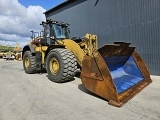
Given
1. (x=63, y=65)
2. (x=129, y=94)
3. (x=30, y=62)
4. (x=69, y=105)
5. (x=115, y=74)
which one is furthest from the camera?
(x=30, y=62)

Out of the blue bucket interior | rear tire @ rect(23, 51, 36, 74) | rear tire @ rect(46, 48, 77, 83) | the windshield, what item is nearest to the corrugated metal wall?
the blue bucket interior

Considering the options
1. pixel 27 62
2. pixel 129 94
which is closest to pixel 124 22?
pixel 27 62

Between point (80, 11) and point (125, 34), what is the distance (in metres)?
4.83

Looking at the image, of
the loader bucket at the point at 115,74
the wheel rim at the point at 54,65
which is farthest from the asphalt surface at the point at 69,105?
the wheel rim at the point at 54,65

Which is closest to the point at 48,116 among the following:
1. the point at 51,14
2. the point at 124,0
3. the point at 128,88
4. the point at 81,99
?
A: the point at 81,99

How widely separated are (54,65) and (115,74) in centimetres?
236

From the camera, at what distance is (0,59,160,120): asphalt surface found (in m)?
4.14

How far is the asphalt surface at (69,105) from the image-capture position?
13.6 feet

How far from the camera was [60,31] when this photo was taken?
351 inches

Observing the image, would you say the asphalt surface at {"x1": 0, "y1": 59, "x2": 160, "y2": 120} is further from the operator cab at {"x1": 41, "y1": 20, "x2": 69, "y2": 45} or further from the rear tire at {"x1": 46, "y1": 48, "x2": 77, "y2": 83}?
the operator cab at {"x1": 41, "y1": 20, "x2": 69, "y2": 45}

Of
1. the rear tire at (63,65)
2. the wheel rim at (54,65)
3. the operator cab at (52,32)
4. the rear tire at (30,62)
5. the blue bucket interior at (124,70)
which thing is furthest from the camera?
→ the rear tire at (30,62)

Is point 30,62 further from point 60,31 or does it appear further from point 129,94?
point 129,94

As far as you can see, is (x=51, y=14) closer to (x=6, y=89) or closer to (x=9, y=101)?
(x=6, y=89)

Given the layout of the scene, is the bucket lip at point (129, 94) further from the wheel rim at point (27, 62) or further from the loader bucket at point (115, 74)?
the wheel rim at point (27, 62)
